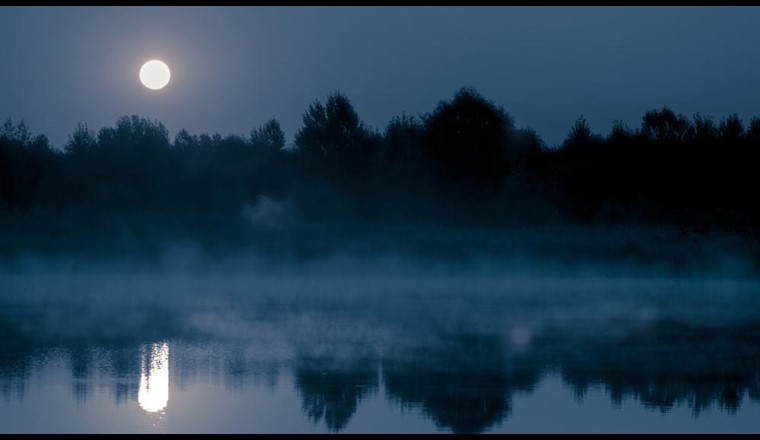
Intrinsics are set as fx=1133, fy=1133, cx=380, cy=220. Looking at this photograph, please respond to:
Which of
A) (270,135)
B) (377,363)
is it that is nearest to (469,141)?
(270,135)

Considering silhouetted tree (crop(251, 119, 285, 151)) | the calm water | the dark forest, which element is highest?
silhouetted tree (crop(251, 119, 285, 151))

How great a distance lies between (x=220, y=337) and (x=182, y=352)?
1.38m

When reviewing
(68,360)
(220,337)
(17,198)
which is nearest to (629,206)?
(17,198)

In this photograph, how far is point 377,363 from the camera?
11.5 metres

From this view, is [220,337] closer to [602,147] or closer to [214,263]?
[214,263]

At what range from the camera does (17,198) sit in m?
36.9

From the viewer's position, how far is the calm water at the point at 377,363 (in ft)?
29.2

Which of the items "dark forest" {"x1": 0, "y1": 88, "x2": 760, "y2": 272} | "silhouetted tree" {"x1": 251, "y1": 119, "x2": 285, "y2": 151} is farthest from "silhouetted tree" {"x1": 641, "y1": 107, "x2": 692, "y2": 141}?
"silhouetted tree" {"x1": 251, "y1": 119, "x2": 285, "y2": 151}

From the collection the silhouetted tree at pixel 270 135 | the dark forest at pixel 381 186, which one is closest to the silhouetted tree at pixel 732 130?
the dark forest at pixel 381 186

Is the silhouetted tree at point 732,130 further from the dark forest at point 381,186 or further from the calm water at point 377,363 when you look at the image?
the calm water at point 377,363

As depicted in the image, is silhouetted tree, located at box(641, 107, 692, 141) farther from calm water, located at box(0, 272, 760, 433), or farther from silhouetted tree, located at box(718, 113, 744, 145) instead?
calm water, located at box(0, 272, 760, 433)

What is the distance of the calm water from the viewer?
8898 mm

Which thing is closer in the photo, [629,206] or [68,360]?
[68,360]

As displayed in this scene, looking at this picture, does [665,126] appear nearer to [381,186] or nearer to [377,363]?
[381,186]
